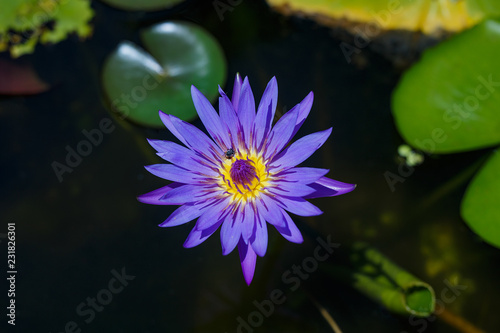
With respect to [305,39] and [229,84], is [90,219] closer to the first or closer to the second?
[229,84]

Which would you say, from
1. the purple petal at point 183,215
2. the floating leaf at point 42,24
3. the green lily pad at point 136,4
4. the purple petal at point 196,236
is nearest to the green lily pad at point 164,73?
the green lily pad at point 136,4

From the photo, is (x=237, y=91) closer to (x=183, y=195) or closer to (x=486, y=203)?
(x=183, y=195)

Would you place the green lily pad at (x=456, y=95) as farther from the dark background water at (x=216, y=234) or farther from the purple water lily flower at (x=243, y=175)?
the purple water lily flower at (x=243, y=175)

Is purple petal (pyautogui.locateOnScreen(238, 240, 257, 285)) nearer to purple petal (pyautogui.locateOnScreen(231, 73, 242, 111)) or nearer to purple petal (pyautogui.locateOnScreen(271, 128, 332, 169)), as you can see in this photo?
purple petal (pyautogui.locateOnScreen(271, 128, 332, 169))

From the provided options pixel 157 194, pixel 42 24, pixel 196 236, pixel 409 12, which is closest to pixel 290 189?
pixel 196 236

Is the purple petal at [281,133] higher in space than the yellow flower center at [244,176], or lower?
higher

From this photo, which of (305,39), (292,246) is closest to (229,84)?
(305,39)
